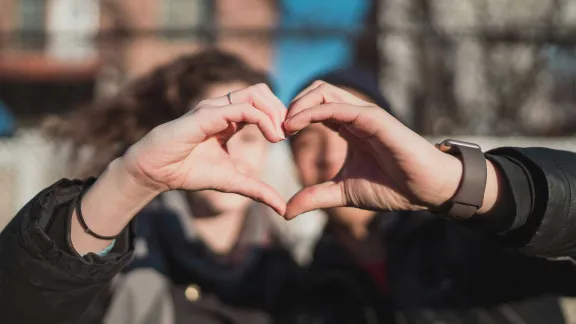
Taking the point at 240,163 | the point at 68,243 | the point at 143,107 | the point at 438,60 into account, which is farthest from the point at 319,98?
the point at 438,60

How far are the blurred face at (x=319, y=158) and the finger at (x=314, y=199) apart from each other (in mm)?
358

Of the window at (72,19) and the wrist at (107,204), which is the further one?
the window at (72,19)

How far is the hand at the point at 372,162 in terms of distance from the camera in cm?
126

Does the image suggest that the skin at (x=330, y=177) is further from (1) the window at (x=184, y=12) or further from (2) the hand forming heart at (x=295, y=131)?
(1) the window at (x=184, y=12)

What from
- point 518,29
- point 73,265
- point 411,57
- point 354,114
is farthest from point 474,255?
point 411,57

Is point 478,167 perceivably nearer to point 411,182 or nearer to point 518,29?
point 411,182

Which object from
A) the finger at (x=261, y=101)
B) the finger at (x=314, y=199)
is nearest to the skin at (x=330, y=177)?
the finger at (x=314, y=199)

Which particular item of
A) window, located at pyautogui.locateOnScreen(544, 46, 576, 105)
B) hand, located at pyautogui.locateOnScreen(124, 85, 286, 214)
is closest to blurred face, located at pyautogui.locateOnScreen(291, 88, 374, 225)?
hand, located at pyautogui.locateOnScreen(124, 85, 286, 214)

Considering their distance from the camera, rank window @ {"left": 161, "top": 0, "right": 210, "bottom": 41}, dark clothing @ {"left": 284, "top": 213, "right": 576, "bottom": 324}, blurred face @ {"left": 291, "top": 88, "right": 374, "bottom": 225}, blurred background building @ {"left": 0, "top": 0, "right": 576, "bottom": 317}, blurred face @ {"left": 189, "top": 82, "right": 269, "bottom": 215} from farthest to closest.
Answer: window @ {"left": 161, "top": 0, "right": 210, "bottom": 41}
blurred background building @ {"left": 0, "top": 0, "right": 576, "bottom": 317}
blurred face @ {"left": 189, "top": 82, "right": 269, "bottom": 215}
blurred face @ {"left": 291, "top": 88, "right": 374, "bottom": 225}
dark clothing @ {"left": 284, "top": 213, "right": 576, "bottom": 324}

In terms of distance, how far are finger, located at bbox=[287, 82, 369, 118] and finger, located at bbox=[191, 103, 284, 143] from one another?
5 centimetres

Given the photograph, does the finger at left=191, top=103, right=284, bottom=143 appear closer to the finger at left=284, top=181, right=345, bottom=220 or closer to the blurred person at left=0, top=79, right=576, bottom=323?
the blurred person at left=0, top=79, right=576, bottom=323

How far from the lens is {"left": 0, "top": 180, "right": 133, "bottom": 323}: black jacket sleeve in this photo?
1.32 meters

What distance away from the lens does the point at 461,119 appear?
25.2ft

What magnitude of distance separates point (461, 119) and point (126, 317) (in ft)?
20.9
